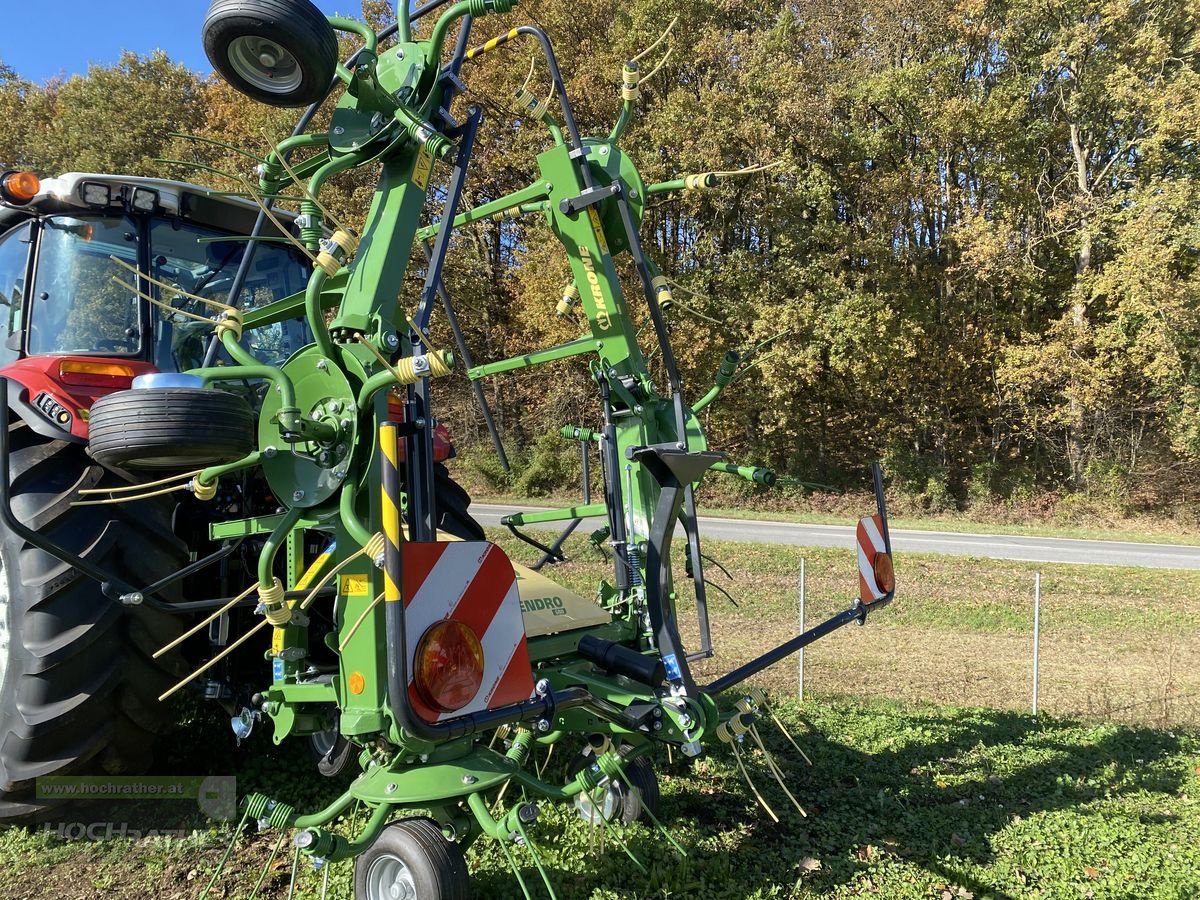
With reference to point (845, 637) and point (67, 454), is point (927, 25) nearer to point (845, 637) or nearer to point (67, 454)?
point (845, 637)

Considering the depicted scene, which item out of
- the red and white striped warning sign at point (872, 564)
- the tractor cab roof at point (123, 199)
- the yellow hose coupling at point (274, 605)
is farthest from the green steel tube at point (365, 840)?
the tractor cab roof at point (123, 199)

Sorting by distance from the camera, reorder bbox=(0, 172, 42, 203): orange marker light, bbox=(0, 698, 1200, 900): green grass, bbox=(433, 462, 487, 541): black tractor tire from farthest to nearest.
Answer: bbox=(433, 462, 487, 541): black tractor tire, bbox=(0, 172, 42, 203): orange marker light, bbox=(0, 698, 1200, 900): green grass

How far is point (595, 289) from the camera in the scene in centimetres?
346

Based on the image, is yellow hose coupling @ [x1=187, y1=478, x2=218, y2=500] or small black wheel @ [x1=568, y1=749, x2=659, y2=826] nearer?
yellow hose coupling @ [x1=187, y1=478, x2=218, y2=500]

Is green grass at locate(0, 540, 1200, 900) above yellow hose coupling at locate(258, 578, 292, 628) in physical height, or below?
below

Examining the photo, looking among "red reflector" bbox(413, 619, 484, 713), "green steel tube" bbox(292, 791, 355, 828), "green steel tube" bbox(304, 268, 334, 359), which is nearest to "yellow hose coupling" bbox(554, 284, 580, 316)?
"green steel tube" bbox(304, 268, 334, 359)

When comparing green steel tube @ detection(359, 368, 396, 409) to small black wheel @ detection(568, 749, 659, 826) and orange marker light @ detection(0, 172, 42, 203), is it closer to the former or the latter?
small black wheel @ detection(568, 749, 659, 826)

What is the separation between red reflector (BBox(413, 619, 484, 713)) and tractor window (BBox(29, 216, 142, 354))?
2266mm

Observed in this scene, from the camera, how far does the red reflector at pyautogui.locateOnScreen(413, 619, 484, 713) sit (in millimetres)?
2016

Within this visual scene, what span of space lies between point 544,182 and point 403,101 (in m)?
0.89

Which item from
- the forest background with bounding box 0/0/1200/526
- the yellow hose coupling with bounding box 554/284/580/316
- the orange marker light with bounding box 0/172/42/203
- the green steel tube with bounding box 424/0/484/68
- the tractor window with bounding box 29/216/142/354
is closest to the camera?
the green steel tube with bounding box 424/0/484/68

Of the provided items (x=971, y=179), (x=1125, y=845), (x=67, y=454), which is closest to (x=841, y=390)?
(x=971, y=179)

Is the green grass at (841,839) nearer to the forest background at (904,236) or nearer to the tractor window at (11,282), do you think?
the tractor window at (11,282)

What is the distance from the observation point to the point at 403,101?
2.67m
